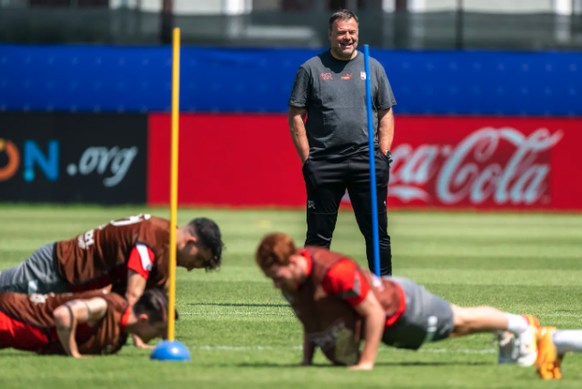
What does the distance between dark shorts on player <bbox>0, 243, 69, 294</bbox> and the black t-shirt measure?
2456 mm

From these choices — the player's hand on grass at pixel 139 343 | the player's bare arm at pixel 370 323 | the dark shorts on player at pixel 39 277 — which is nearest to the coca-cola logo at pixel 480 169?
the player's hand on grass at pixel 139 343

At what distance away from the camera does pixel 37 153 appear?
23.9 m

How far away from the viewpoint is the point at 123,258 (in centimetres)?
661

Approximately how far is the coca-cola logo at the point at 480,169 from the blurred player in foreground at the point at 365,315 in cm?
1732

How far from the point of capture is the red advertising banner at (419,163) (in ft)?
77.0

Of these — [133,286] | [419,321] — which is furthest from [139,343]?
[419,321]

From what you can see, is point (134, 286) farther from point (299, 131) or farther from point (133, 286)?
point (299, 131)

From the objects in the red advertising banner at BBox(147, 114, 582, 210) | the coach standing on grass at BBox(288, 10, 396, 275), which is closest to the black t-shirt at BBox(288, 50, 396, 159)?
the coach standing on grass at BBox(288, 10, 396, 275)

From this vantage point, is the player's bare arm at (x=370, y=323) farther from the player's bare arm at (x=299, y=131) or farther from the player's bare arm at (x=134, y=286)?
the player's bare arm at (x=299, y=131)

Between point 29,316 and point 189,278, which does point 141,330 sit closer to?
point 29,316

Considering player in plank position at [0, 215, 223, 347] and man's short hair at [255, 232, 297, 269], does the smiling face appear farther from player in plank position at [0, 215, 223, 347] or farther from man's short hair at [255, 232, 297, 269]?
man's short hair at [255, 232, 297, 269]

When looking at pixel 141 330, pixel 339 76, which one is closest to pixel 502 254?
pixel 339 76

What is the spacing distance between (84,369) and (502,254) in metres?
9.62

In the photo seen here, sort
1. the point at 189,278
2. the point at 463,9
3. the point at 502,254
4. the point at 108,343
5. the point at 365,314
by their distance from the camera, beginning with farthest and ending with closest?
the point at 463,9, the point at 502,254, the point at 189,278, the point at 108,343, the point at 365,314
